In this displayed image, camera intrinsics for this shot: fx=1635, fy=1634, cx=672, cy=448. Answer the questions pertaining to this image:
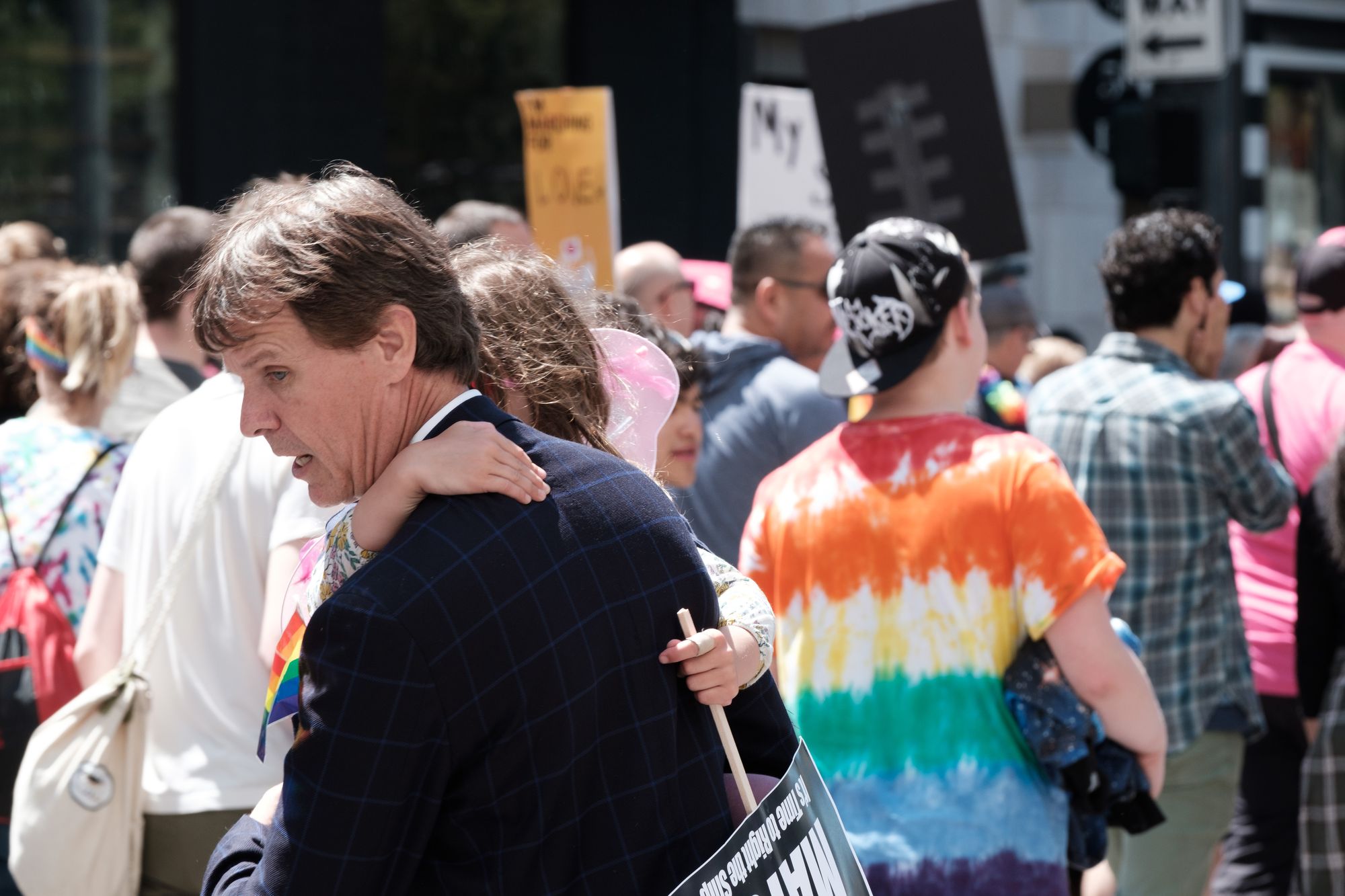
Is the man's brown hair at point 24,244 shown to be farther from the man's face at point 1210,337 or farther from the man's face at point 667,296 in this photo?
the man's face at point 1210,337

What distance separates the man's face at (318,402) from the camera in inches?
65.4

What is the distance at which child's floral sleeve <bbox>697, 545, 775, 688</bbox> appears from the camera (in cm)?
201

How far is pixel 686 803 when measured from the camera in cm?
171

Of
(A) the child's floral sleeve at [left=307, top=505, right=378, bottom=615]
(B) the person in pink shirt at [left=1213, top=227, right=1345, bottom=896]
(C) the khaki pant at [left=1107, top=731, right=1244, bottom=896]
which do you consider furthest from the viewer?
(B) the person in pink shirt at [left=1213, top=227, right=1345, bottom=896]

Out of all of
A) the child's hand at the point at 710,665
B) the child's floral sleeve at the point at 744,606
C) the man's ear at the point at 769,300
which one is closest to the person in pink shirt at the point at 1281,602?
the man's ear at the point at 769,300

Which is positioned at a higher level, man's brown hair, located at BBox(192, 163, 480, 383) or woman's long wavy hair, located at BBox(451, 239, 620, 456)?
man's brown hair, located at BBox(192, 163, 480, 383)

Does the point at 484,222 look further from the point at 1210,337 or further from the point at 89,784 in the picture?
the point at 89,784

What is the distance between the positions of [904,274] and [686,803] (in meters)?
1.45

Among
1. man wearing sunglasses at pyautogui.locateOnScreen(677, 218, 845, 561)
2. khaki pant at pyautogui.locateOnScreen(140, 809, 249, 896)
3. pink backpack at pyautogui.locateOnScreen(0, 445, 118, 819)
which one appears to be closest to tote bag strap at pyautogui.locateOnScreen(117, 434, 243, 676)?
khaki pant at pyautogui.locateOnScreen(140, 809, 249, 896)

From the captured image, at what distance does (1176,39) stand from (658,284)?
404 cm

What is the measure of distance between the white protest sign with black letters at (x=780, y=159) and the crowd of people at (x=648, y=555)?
28.9 inches

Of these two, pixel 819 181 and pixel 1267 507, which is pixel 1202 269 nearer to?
pixel 1267 507

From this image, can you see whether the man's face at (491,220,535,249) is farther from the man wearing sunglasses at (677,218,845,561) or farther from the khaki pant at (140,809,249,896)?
the khaki pant at (140,809,249,896)

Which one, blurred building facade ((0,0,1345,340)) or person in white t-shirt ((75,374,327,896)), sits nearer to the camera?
person in white t-shirt ((75,374,327,896))
